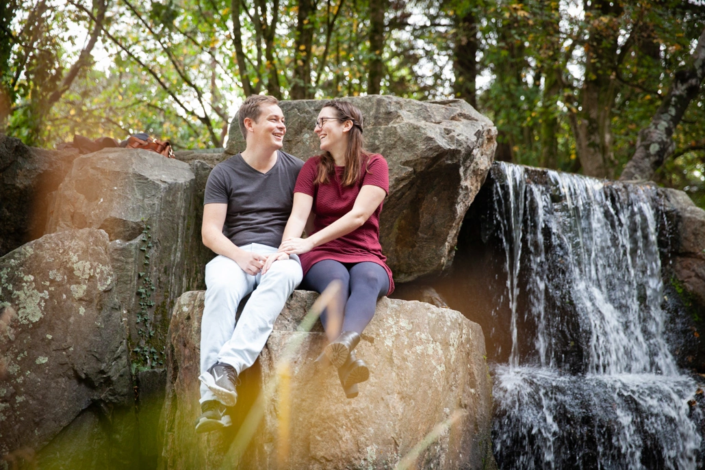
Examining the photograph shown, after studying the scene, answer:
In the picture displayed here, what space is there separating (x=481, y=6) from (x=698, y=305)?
20.3 feet

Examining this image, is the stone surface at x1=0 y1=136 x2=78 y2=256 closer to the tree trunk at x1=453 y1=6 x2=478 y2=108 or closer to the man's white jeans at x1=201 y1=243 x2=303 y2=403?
the man's white jeans at x1=201 y1=243 x2=303 y2=403

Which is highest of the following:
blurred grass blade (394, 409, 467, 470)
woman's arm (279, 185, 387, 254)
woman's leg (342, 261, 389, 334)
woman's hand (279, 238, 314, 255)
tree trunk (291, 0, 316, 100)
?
tree trunk (291, 0, 316, 100)

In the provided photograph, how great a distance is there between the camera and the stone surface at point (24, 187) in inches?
210

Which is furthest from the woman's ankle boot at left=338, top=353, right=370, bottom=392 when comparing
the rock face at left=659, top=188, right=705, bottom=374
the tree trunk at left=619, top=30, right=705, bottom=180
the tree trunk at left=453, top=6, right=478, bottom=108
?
the tree trunk at left=453, top=6, right=478, bottom=108

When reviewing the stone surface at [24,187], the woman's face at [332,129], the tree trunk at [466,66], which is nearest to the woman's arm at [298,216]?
the woman's face at [332,129]

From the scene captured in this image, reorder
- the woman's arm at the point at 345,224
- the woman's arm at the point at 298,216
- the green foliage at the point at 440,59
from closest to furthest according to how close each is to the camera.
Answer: the woman's arm at the point at 345,224
the woman's arm at the point at 298,216
the green foliage at the point at 440,59

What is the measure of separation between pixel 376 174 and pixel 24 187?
3.52 metres

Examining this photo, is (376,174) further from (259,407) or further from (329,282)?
(259,407)

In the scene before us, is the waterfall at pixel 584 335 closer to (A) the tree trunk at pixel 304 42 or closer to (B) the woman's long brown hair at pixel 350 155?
(B) the woman's long brown hair at pixel 350 155

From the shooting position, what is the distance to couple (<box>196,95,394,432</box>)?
296 cm

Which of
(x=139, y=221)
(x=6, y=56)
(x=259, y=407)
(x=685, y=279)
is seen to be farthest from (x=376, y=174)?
→ (x=6, y=56)

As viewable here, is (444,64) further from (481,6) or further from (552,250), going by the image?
(552,250)

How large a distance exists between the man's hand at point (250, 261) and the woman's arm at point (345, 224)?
140 mm

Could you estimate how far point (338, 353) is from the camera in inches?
114
